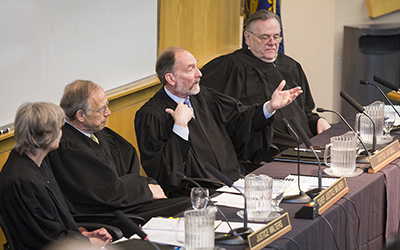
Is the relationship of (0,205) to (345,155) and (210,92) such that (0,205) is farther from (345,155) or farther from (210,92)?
(210,92)

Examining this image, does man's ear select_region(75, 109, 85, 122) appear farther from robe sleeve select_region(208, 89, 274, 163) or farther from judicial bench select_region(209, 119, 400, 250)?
robe sleeve select_region(208, 89, 274, 163)

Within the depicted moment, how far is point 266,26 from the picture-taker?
543cm

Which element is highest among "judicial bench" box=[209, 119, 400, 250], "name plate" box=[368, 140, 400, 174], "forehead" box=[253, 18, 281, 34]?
"forehead" box=[253, 18, 281, 34]

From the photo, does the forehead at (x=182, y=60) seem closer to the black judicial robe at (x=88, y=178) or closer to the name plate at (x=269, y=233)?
the black judicial robe at (x=88, y=178)

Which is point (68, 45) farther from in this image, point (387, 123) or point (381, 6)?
point (381, 6)

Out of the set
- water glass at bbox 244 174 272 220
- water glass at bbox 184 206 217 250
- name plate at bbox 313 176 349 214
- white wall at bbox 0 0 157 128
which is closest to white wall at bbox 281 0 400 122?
white wall at bbox 0 0 157 128

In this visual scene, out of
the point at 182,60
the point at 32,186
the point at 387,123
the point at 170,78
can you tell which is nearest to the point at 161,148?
the point at 170,78

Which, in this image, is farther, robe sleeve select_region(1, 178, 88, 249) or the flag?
the flag

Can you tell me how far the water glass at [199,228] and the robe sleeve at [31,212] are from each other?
0.81m

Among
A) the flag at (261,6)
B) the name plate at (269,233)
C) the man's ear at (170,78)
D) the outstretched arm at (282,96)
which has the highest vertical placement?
the flag at (261,6)

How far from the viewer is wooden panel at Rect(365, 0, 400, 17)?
9.12 metres

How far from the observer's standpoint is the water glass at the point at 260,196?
264 cm

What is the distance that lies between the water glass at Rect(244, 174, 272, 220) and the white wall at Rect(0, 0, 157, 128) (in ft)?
6.50

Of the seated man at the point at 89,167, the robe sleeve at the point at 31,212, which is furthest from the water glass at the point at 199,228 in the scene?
the seated man at the point at 89,167
